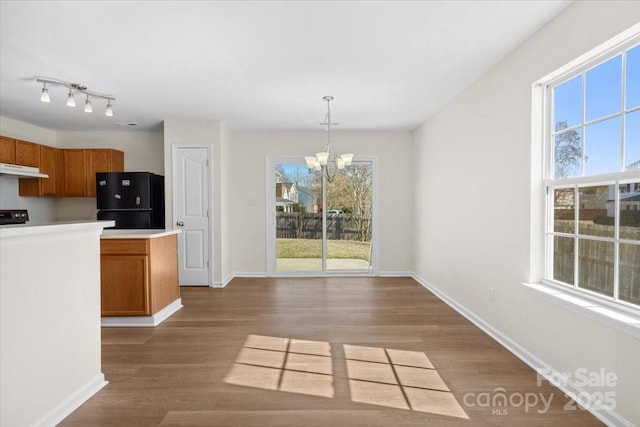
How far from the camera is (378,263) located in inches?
237

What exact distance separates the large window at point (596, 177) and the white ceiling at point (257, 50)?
0.57m

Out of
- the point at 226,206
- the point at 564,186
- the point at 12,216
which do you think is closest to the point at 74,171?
the point at 12,216

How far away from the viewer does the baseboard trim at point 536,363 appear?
189 cm

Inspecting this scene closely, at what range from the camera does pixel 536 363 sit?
2.53m

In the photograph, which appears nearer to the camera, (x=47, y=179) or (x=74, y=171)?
(x=47, y=179)

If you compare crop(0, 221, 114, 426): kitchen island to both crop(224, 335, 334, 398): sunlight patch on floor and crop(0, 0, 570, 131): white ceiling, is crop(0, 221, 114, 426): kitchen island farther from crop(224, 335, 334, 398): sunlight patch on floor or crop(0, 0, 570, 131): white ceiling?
crop(0, 0, 570, 131): white ceiling

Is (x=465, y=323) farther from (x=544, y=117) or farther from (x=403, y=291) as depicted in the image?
(x=544, y=117)

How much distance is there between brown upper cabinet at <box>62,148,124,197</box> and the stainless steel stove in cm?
81

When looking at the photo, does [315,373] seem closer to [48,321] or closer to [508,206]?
[48,321]

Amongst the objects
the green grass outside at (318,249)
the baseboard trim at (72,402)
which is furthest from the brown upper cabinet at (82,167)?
the baseboard trim at (72,402)

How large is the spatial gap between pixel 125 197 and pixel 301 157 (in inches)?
109

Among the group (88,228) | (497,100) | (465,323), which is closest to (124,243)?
(88,228)

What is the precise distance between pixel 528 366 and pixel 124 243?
12.3 feet

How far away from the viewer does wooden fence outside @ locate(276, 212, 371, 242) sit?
602 centimetres
